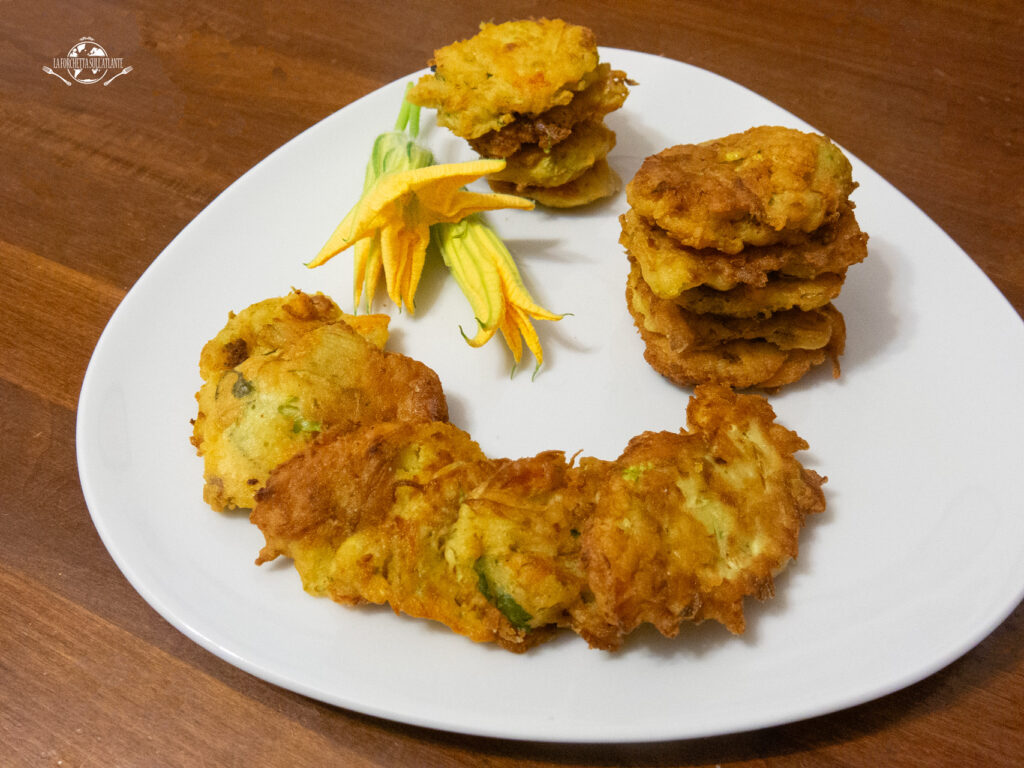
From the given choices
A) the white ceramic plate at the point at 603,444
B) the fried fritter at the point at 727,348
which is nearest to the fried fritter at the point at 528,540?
the white ceramic plate at the point at 603,444

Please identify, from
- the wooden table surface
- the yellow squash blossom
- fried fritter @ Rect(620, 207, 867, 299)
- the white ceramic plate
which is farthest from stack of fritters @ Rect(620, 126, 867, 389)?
the wooden table surface

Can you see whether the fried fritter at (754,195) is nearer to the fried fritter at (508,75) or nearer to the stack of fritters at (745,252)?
the stack of fritters at (745,252)

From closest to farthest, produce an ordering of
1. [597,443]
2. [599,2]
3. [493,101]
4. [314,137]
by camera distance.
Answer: [597,443] < [493,101] < [314,137] < [599,2]

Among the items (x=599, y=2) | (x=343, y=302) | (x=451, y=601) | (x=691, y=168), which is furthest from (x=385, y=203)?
(x=599, y=2)

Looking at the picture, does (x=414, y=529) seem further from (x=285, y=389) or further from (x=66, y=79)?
(x=66, y=79)

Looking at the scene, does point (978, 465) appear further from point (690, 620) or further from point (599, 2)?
point (599, 2)

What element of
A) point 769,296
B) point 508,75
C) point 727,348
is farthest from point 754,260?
point 508,75
